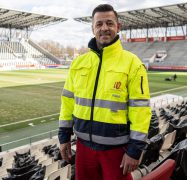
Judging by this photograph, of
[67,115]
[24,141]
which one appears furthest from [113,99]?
[24,141]

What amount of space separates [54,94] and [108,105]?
20174 mm

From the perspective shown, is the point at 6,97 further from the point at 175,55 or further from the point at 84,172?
the point at 175,55

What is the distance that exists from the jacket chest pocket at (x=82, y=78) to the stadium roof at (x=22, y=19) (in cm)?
4819

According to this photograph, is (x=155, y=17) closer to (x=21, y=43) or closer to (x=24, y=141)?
(x=21, y=43)

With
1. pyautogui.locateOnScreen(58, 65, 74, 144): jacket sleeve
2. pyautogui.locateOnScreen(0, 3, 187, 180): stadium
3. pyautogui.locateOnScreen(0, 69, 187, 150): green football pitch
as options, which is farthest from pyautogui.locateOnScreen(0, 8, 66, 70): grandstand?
pyautogui.locateOnScreen(58, 65, 74, 144): jacket sleeve

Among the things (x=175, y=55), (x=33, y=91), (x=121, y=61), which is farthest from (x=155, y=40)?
(x=121, y=61)

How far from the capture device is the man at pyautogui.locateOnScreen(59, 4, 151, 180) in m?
2.60

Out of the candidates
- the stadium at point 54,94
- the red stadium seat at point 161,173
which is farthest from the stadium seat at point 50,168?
the red stadium seat at point 161,173

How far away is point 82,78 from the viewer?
2.85 metres

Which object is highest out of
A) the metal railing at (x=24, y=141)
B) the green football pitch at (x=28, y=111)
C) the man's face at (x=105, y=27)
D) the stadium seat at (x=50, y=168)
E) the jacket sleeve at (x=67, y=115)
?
the man's face at (x=105, y=27)

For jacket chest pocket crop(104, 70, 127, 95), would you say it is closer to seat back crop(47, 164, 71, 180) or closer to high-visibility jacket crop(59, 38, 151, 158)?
high-visibility jacket crop(59, 38, 151, 158)

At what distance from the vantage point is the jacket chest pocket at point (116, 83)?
104 inches

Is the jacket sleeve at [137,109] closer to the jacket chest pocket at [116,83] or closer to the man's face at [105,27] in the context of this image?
the jacket chest pocket at [116,83]

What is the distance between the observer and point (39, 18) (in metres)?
56.4
